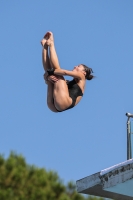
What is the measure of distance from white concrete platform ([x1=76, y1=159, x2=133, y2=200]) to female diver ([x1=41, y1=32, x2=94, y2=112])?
1.88 meters

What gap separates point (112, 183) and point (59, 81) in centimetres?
280

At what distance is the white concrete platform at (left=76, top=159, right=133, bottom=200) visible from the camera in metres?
11.6

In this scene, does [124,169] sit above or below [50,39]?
below

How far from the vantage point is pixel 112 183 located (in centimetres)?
1193

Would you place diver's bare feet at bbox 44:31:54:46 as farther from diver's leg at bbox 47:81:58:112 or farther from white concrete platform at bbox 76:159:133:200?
white concrete platform at bbox 76:159:133:200

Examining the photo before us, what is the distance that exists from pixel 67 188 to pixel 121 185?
1834 cm

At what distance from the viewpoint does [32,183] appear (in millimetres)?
28781

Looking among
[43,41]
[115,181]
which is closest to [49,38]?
[43,41]

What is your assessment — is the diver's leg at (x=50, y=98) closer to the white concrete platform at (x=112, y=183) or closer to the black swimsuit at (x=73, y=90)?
the black swimsuit at (x=73, y=90)

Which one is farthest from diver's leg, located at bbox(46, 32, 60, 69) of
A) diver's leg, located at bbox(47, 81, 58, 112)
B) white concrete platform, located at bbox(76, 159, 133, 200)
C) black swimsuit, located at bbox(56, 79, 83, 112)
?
white concrete platform, located at bbox(76, 159, 133, 200)

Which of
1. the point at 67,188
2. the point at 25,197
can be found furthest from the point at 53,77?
the point at 67,188

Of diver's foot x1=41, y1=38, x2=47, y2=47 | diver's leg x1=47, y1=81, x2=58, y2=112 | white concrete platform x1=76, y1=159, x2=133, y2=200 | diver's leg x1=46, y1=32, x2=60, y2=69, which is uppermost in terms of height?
diver's foot x1=41, y1=38, x2=47, y2=47

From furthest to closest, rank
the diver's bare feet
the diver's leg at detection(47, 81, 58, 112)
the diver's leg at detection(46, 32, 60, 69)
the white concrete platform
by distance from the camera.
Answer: the white concrete platform
the diver's leg at detection(47, 81, 58, 112)
the diver's bare feet
the diver's leg at detection(46, 32, 60, 69)

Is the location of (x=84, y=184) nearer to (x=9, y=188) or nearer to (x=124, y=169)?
(x=124, y=169)
